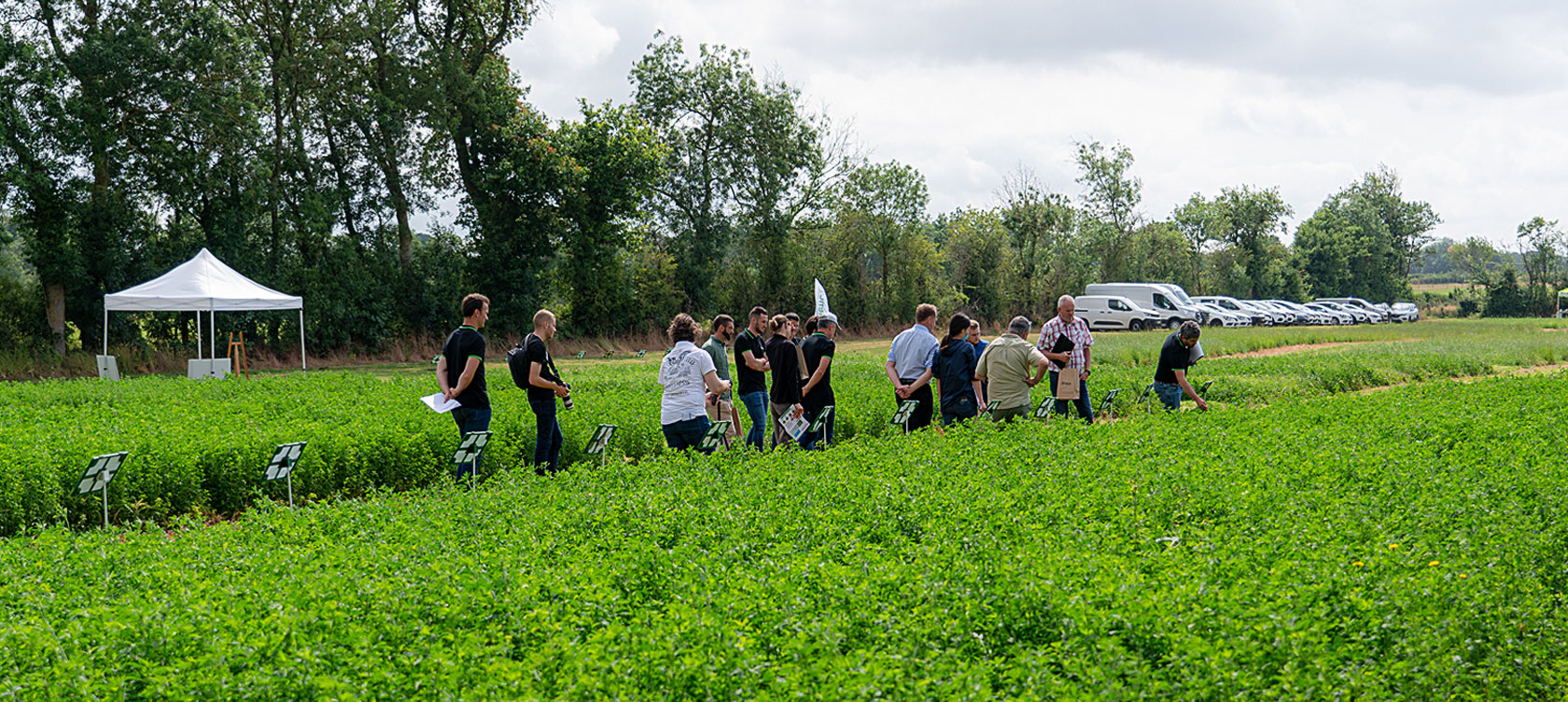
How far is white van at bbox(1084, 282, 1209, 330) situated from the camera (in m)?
44.5

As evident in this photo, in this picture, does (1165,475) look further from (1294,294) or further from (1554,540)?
(1294,294)

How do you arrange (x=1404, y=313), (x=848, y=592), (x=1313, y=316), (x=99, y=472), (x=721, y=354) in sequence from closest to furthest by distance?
(x=848, y=592) → (x=99, y=472) → (x=721, y=354) → (x=1313, y=316) → (x=1404, y=313)

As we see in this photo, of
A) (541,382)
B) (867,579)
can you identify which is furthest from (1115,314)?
(867,579)

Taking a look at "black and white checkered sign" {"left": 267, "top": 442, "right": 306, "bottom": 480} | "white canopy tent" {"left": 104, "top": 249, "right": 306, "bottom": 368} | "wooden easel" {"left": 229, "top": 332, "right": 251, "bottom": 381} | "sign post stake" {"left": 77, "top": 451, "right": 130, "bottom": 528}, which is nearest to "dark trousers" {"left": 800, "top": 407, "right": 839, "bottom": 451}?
"black and white checkered sign" {"left": 267, "top": 442, "right": 306, "bottom": 480}

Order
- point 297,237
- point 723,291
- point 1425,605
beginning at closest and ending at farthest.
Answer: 1. point 1425,605
2. point 297,237
3. point 723,291

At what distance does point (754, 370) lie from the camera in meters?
10.0

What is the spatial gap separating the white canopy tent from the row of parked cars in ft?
110

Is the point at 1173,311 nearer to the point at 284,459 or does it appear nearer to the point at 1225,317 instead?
the point at 1225,317

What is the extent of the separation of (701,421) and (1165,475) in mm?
4244

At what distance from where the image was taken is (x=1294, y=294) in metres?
74.3

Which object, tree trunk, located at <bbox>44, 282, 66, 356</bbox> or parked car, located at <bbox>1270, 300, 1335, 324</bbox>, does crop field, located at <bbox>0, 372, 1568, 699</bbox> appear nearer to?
tree trunk, located at <bbox>44, 282, 66, 356</bbox>

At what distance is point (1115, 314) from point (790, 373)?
38.4m

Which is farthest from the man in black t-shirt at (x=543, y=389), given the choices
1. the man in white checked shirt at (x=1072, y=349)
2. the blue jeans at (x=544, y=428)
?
the man in white checked shirt at (x=1072, y=349)

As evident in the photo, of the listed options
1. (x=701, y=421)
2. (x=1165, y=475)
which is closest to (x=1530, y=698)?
(x=1165, y=475)
